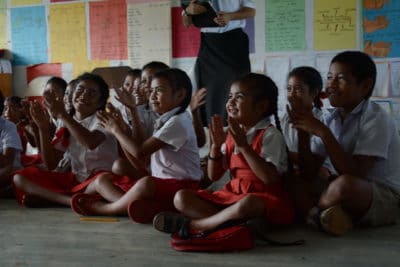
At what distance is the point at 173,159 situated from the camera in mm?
1871

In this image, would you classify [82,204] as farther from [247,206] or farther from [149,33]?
[149,33]

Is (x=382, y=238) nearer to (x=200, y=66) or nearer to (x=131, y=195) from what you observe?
(x=131, y=195)

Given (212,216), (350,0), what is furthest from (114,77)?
(212,216)

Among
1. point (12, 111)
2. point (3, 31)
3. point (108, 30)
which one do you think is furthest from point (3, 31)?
point (12, 111)

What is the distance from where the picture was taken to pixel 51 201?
2084 mm

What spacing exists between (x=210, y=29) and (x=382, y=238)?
6.83 feet

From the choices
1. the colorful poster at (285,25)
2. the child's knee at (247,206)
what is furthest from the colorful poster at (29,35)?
the child's knee at (247,206)

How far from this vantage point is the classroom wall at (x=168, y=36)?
143 inches

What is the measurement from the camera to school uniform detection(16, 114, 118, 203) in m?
2.14

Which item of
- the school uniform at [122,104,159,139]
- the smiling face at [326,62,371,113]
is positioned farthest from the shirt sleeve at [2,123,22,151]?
the smiling face at [326,62,371,113]

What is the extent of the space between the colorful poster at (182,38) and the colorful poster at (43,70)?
1163 millimetres

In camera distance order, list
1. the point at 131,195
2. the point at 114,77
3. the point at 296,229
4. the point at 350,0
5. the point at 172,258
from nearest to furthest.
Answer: the point at 172,258, the point at 296,229, the point at 131,195, the point at 350,0, the point at 114,77

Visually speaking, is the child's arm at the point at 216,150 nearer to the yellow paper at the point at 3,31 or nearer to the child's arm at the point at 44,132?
the child's arm at the point at 44,132

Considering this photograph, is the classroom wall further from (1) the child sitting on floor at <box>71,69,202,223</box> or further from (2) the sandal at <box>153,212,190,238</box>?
(2) the sandal at <box>153,212,190,238</box>
